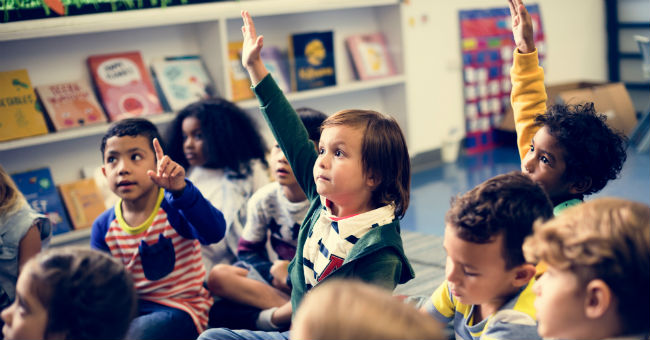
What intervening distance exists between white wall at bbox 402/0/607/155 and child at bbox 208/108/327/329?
2301mm

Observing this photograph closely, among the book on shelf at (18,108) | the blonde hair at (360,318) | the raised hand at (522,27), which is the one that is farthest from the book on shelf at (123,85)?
the blonde hair at (360,318)

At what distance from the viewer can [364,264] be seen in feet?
4.88

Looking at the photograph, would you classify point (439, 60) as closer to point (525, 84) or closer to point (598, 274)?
point (525, 84)

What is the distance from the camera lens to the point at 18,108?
2998 millimetres

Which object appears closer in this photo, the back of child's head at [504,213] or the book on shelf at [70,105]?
the back of child's head at [504,213]

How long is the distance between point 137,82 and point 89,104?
26cm

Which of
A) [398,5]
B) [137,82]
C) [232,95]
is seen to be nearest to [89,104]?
[137,82]

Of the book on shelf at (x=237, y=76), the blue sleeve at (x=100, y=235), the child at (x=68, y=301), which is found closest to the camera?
the child at (x=68, y=301)

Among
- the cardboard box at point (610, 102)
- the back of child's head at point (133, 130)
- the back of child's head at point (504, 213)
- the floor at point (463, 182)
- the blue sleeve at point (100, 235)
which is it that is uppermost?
the back of child's head at point (133, 130)

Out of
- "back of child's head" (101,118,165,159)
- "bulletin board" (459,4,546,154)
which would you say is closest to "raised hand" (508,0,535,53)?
"back of child's head" (101,118,165,159)

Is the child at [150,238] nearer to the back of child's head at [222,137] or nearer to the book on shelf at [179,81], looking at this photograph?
the back of child's head at [222,137]

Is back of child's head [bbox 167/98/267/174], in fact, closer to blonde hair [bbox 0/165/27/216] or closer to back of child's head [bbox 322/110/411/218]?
blonde hair [bbox 0/165/27/216]

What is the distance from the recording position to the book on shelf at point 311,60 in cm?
385

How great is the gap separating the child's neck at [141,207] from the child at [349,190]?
1.70ft
